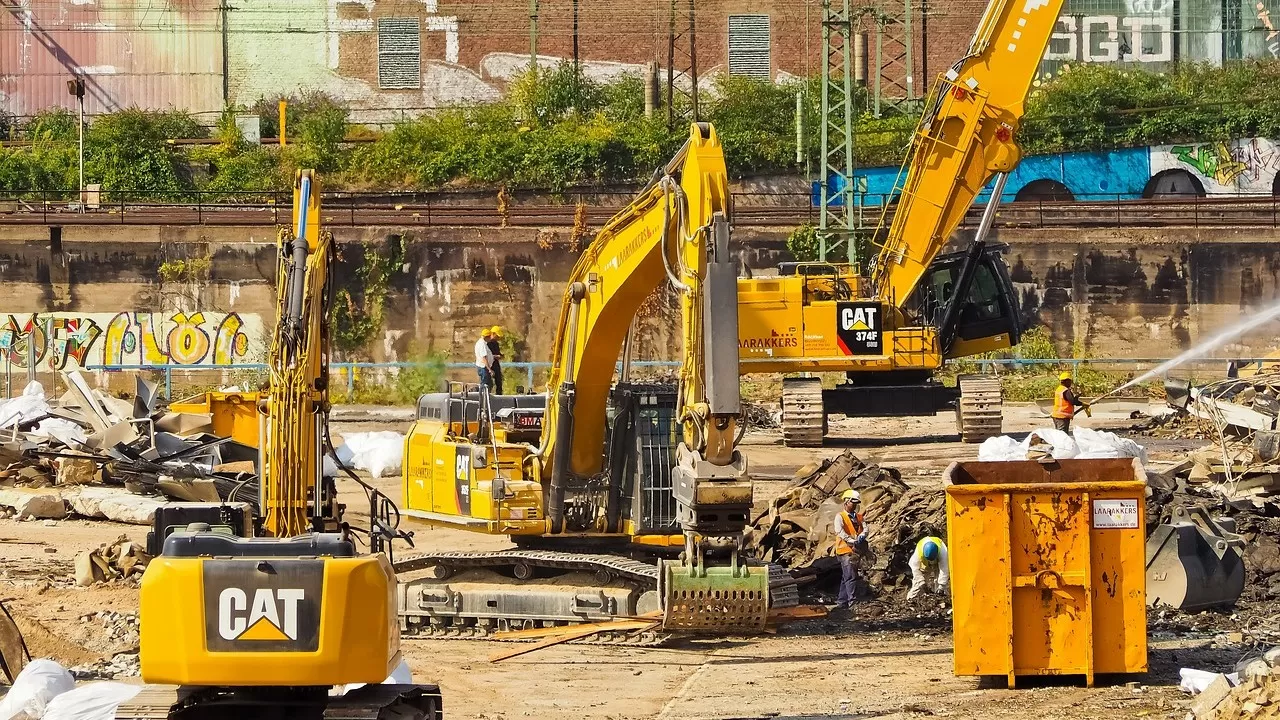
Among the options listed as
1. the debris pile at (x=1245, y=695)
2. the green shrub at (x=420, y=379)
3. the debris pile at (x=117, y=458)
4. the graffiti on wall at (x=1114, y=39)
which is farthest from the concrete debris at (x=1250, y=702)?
the graffiti on wall at (x=1114, y=39)

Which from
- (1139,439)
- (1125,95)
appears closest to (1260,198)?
(1125,95)

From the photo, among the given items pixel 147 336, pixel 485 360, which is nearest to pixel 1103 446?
pixel 485 360

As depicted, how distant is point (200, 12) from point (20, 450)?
3131cm

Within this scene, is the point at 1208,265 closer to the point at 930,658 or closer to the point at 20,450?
the point at 20,450

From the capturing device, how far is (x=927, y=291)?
92.7 feet

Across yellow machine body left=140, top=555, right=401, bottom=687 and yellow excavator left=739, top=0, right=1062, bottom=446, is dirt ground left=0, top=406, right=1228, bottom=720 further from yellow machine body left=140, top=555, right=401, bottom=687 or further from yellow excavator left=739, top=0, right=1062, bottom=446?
yellow excavator left=739, top=0, right=1062, bottom=446

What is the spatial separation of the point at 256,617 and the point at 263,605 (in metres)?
0.07

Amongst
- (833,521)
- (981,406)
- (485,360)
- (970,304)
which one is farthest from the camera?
(981,406)

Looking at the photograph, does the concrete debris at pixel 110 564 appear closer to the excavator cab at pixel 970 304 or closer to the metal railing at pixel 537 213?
the excavator cab at pixel 970 304

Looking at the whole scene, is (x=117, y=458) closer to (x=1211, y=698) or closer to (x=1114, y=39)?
(x=1211, y=698)

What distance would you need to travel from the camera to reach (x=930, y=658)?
13773mm

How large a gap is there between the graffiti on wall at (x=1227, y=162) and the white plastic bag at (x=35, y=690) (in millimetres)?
42339

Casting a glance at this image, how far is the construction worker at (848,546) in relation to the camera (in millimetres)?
16141

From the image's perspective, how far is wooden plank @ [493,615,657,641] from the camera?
49.6 feet
